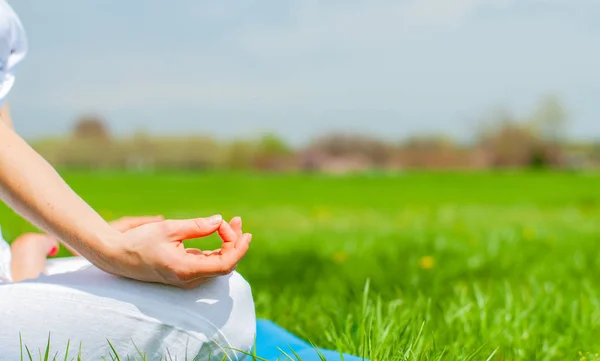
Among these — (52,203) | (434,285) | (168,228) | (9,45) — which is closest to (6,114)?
(9,45)

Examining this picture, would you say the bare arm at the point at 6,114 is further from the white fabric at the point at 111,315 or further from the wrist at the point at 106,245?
the wrist at the point at 106,245

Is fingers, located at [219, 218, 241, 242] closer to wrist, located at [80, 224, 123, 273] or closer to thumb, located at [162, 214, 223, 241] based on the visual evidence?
thumb, located at [162, 214, 223, 241]

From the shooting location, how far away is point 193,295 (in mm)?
1532

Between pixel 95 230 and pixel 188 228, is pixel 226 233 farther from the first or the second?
pixel 95 230

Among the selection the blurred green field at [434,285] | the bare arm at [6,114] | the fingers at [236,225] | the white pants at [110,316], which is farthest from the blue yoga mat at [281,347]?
the bare arm at [6,114]

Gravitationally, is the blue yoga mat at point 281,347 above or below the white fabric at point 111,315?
below

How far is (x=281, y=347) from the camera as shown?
6.53ft

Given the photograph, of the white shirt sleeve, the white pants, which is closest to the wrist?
the white pants

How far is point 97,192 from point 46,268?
49.3 ft

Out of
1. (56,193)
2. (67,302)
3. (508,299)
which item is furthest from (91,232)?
(508,299)

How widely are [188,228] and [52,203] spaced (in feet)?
0.86

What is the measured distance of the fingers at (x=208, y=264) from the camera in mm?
1397

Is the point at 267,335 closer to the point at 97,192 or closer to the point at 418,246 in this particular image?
the point at 418,246

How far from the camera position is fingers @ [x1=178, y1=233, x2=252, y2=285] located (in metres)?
1.40
